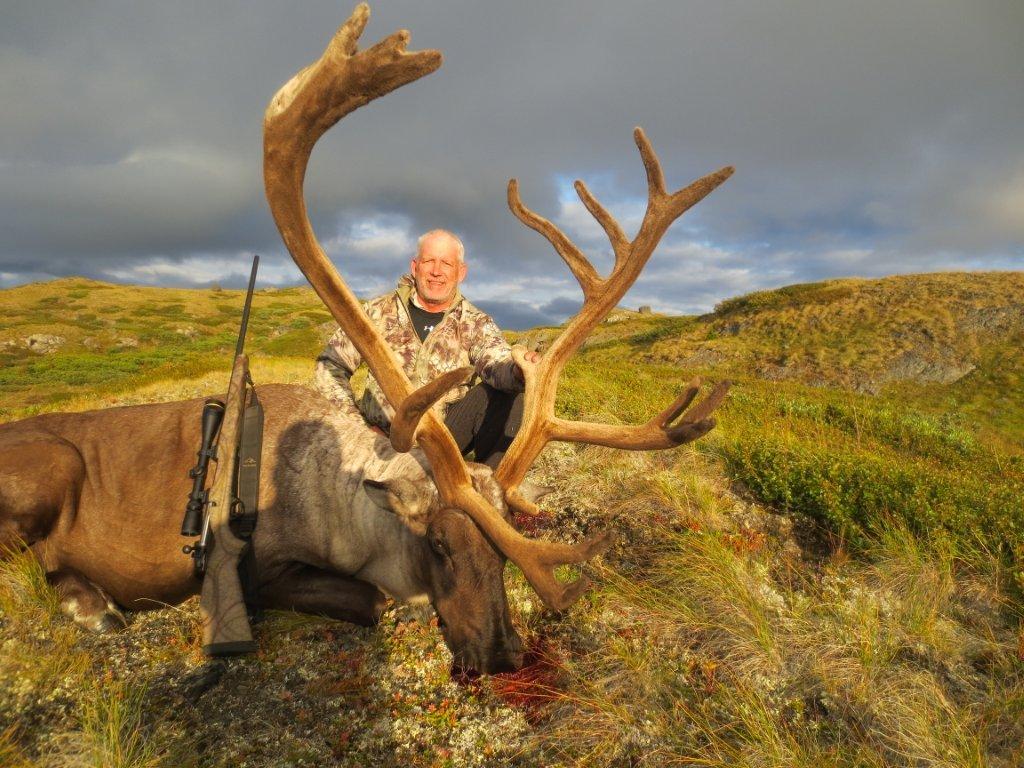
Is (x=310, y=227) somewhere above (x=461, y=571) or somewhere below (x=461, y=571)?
above

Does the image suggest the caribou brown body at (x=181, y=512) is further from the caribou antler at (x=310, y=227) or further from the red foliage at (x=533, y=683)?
the red foliage at (x=533, y=683)

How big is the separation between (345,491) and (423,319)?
260 centimetres

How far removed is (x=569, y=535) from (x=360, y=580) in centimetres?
200

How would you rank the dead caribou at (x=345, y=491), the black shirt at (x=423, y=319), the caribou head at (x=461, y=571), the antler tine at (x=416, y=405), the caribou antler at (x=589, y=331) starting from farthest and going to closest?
1. the black shirt at (x=423, y=319)
2. the caribou antler at (x=589, y=331)
3. the dead caribou at (x=345, y=491)
4. the caribou head at (x=461, y=571)
5. the antler tine at (x=416, y=405)

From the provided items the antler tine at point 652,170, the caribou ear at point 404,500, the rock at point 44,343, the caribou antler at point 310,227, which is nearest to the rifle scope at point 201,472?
the caribou ear at point 404,500

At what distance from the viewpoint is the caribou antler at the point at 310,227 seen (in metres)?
2.53

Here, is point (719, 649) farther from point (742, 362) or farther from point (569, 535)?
point (742, 362)

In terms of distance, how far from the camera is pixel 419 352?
5910 millimetres

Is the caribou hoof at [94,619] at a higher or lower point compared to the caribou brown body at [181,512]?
lower

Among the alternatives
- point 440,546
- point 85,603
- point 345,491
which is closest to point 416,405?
point 440,546

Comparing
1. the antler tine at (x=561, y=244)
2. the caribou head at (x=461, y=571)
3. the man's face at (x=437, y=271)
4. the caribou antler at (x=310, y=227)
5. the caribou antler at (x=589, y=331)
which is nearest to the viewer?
the caribou antler at (x=310, y=227)

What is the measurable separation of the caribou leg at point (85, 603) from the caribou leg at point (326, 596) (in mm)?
1115

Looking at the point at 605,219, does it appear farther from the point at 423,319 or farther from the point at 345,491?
the point at 345,491

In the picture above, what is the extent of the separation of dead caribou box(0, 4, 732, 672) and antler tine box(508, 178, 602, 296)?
0.04 feet
